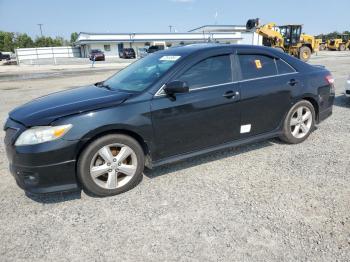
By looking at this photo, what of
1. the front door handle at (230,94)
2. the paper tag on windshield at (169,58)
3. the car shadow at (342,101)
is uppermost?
the paper tag on windshield at (169,58)

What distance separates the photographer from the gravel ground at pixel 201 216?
99.2 inches

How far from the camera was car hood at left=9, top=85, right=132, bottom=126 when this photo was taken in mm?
3166

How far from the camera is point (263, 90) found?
424 cm

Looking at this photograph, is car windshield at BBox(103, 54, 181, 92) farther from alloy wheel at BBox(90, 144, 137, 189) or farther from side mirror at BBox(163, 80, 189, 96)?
alloy wheel at BBox(90, 144, 137, 189)

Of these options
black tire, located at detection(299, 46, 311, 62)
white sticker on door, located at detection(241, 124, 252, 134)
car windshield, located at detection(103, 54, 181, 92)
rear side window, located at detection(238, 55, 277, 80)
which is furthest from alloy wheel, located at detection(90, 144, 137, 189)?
black tire, located at detection(299, 46, 311, 62)

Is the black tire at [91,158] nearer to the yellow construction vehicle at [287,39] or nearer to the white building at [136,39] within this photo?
the yellow construction vehicle at [287,39]

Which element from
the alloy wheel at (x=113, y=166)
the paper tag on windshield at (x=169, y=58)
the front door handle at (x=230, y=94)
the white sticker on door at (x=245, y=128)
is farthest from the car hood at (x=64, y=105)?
the white sticker on door at (x=245, y=128)

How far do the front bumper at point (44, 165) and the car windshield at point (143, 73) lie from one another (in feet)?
3.72

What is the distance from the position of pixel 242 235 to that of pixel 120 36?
62.0 meters

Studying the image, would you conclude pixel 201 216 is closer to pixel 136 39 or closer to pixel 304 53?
pixel 304 53

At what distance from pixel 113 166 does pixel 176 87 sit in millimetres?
1121

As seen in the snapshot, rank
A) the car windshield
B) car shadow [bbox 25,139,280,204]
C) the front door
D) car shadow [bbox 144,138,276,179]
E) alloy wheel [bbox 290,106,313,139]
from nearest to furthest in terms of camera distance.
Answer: car shadow [bbox 25,139,280,204]
the front door
the car windshield
car shadow [bbox 144,138,276,179]
alloy wheel [bbox 290,106,313,139]

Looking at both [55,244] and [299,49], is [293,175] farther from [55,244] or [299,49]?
[299,49]

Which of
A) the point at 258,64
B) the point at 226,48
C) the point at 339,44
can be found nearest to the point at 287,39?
the point at 258,64
